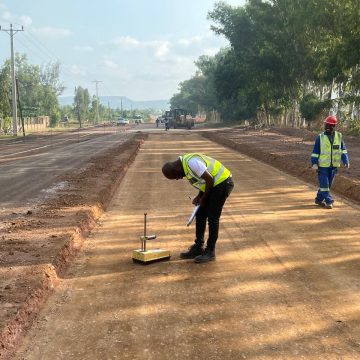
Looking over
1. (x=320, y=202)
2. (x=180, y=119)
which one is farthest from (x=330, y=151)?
(x=180, y=119)

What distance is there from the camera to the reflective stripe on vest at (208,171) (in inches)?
220

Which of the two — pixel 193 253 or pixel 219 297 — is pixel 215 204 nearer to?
pixel 193 253

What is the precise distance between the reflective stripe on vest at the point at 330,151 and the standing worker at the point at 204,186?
4012 mm

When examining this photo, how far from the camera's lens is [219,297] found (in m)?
4.85

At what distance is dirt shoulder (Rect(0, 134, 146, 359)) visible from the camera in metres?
4.46

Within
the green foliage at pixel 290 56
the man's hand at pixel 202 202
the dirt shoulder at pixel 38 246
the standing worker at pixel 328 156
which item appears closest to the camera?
the dirt shoulder at pixel 38 246

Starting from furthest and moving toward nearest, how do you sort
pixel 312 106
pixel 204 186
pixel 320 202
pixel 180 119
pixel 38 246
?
1. pixel 180 119
2. pixel 312 106
3. pixel 320 202
4. pixel 38 246
5. pixel 204 186

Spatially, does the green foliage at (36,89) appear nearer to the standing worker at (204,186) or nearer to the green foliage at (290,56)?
the green foliage at (290,56)

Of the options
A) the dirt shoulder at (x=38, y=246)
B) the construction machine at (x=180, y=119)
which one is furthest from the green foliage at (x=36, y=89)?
the dirt shoulder at (x=38, y=246)

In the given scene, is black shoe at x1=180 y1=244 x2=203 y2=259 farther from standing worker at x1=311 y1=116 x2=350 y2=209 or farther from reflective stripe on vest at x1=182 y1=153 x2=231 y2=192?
standing worker at x1=311 y1=116 x2=350 y2=209

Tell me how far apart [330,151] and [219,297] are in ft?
17.7

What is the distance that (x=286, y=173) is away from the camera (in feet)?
50.2

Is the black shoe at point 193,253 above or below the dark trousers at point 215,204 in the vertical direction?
below

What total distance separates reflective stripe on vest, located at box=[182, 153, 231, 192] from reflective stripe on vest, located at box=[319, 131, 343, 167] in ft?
13.2
